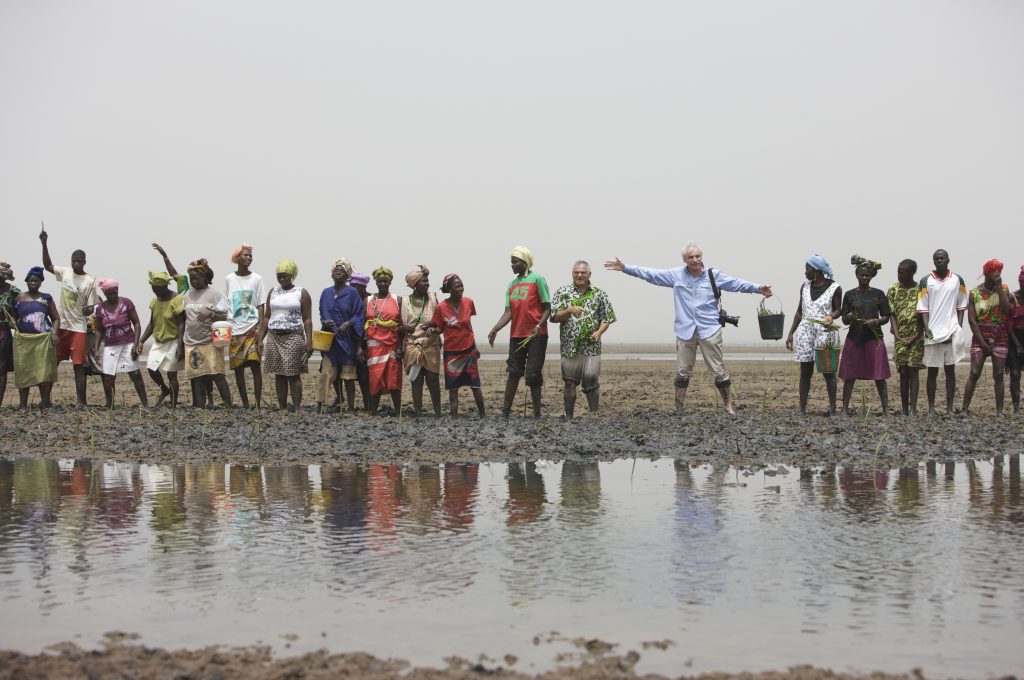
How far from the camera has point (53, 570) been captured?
475cm

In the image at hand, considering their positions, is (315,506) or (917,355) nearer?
(315,506)

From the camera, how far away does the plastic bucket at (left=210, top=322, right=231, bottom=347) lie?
12.2 metres

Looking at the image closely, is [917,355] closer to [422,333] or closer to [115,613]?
[422,333]

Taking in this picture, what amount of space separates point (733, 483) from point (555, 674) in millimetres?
4112

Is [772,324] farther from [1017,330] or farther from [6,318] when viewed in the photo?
[6,318]

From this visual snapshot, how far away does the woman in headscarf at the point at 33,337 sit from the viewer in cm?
1273

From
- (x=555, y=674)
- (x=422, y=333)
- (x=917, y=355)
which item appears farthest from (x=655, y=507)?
(x=917, y=355)

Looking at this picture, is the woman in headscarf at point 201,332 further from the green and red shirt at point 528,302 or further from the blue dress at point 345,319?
the green and red shirt at point 528,302

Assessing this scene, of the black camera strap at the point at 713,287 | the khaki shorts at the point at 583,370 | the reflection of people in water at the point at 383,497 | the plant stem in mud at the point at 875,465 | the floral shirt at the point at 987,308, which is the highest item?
the black camera strap at the point at 713,287

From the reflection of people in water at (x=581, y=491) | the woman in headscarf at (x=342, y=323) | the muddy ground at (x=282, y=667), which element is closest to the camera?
the muddy ground at (x=282, y=667)

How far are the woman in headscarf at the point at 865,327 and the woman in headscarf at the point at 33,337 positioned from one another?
9.24 m

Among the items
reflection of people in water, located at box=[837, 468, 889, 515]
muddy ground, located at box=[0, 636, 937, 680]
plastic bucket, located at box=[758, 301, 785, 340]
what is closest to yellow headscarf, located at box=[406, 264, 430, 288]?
plastic bucket, located at box=[758, 301, 785, 340]

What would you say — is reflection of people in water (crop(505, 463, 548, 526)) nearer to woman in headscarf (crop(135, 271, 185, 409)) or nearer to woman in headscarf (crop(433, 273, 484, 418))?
woman in headscarf (crop(433, 273, 484, 418))

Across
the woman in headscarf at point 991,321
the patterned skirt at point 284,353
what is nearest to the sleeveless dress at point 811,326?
the woman in headscarf at point 991,321
